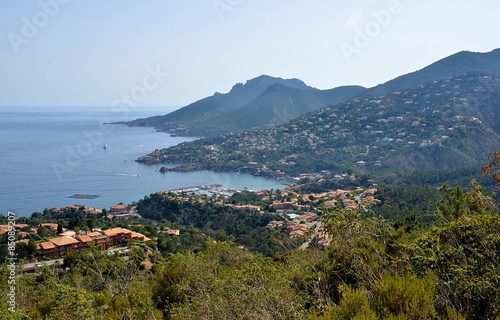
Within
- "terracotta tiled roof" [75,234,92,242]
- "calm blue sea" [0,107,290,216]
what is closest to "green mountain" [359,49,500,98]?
"calm blue sea" [0,107,290,216]

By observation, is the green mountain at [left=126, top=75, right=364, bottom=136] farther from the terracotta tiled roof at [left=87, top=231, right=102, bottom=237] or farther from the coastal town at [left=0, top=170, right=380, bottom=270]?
the terracotta tiled roof at [left=87, top=231, right=102, bottom=237]

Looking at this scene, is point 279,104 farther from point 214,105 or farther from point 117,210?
point 117,210

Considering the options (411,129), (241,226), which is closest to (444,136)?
(411,129)

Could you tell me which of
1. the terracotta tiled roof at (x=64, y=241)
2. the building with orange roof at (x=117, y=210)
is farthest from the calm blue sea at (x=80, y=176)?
the terracotta tiled roof at (x=64, y=241)

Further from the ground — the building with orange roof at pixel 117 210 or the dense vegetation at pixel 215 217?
the building with orange roof at pixel 117 210

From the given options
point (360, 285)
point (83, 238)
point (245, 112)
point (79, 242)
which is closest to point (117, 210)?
point (83, 238)

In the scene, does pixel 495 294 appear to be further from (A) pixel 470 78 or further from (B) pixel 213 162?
(A) pixel 470 78

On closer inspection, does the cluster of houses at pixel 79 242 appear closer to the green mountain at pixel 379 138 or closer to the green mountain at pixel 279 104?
the green mountain at pixel 379 138
